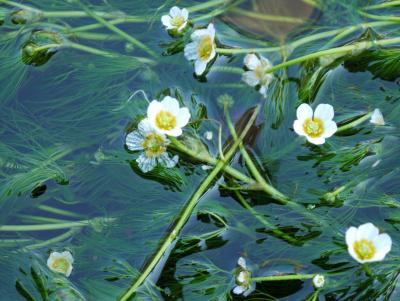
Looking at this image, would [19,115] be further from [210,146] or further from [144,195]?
[210,146]

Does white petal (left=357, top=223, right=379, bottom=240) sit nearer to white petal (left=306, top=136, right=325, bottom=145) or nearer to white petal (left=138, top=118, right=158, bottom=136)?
white petal (left=306, top=136, right=325, bottom=145)

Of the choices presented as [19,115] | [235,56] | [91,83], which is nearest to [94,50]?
[91,83]

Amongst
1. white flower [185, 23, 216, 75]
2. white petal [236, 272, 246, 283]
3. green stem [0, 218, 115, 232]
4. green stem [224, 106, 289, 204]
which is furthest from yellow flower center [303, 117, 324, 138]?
green stem [0, 218, 115, 232]

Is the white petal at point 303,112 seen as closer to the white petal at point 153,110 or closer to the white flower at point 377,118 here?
the white flower at point 377,118

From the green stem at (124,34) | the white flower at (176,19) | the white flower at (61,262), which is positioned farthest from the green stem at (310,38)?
the white flower at (61,262)

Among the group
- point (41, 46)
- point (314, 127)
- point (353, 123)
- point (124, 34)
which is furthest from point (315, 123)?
point (41, 46)
